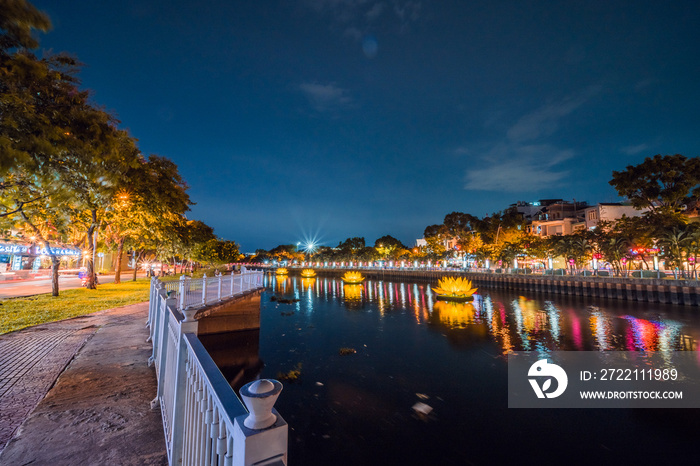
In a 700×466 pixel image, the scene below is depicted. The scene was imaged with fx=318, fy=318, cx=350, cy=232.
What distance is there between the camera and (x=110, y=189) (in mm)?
14422

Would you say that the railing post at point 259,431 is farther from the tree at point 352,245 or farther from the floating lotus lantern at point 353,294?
the tree at point 352,245

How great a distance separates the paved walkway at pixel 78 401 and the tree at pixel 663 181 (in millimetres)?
46742

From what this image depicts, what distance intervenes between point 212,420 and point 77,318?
13.1 meters

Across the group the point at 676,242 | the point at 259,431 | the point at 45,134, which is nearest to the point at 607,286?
the point at 676,242

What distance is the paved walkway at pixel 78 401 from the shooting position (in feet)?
11.5

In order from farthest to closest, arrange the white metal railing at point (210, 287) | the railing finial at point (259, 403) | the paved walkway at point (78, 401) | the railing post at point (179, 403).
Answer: the white metal railing at point (210, 287), the paved walkway at point (78, 401), the railing post at point (179, 403), the railing finial at point (259, 403)

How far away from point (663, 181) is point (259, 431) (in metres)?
49.6

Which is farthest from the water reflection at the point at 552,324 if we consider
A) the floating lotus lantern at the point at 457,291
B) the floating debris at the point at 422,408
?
the floating debris at the point at 422,408

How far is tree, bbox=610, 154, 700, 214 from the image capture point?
33.9m

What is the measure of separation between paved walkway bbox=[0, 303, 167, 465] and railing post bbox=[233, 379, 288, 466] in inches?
105

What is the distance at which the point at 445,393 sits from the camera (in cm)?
935

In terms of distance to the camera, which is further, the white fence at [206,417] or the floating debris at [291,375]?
the floating debris at [291,375]

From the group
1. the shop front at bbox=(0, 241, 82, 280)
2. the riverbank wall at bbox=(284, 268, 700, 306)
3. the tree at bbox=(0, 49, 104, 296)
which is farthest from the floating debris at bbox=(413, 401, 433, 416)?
the riverbank wall at bbox=(284, 268, 700, 306)

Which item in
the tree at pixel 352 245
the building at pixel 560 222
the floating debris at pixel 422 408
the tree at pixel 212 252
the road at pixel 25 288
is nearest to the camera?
the floating debris at pixel 422 408
